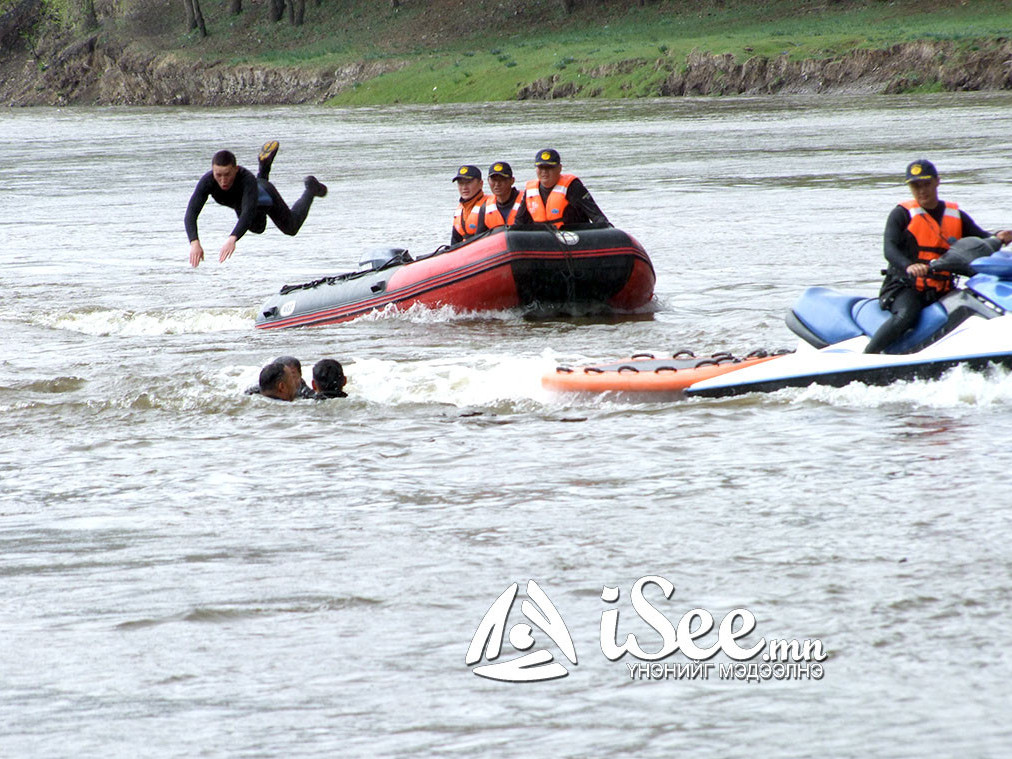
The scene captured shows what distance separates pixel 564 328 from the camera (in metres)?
11.8

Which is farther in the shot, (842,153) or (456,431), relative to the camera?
(842,153)

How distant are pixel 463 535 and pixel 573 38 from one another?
2071 inches

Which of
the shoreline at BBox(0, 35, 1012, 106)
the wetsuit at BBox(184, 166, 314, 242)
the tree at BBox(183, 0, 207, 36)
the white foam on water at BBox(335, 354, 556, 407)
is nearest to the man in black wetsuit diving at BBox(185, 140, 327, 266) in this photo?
the wetsuit at BBox(184, 166, 314, 242)

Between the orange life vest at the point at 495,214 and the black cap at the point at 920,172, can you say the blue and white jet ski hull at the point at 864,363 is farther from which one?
the orange life vest at the point at 495,214

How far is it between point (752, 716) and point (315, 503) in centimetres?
284

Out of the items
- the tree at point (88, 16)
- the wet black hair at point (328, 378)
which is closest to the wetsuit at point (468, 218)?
the wet black hair at point (328, 378)

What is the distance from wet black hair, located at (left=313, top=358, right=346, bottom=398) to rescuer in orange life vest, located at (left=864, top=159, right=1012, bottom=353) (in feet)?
10.2

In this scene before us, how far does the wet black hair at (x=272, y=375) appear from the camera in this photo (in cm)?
852

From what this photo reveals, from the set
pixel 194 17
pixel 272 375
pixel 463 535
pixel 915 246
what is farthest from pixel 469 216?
pixel 194 17

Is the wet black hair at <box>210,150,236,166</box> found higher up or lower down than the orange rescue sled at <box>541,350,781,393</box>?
higher up

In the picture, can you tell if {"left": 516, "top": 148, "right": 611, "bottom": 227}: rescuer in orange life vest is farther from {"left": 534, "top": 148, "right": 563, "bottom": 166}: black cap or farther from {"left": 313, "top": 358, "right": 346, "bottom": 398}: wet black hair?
{"left": 313, "top": 358, "right": 346, "bottom": 398}: wet black hair

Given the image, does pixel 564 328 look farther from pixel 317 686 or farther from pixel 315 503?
pixel 317 686

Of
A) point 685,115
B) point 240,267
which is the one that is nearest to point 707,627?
point 240,267

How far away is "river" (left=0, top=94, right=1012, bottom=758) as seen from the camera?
416 centimetres
